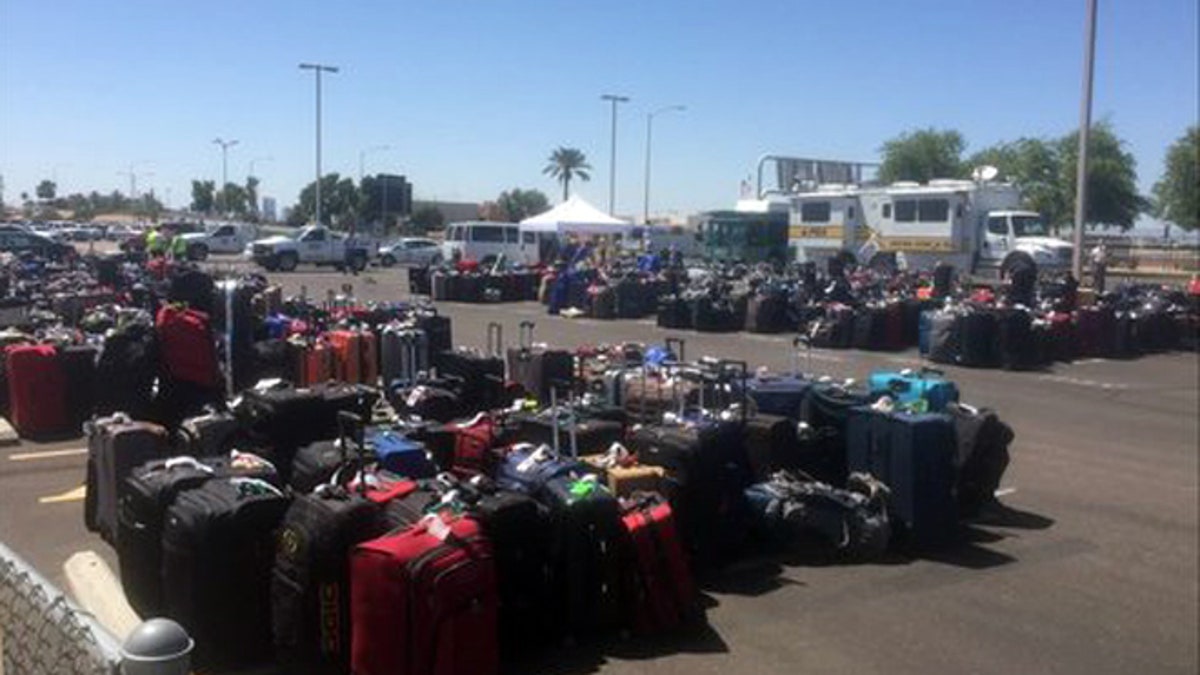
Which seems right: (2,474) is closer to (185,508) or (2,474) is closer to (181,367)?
(181,367)

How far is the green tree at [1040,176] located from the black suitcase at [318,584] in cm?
6641

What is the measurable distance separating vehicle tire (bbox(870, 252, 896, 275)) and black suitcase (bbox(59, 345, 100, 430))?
86.7ft

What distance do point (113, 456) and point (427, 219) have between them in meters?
97.0

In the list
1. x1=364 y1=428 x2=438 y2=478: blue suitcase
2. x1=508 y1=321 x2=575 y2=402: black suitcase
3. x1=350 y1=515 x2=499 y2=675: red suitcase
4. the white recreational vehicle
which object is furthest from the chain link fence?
the white recreational vehicle

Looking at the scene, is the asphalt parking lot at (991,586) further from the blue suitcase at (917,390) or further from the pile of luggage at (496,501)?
the blue suitcase at (917,390)

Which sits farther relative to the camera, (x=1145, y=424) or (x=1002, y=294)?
(x=1002, y=294)

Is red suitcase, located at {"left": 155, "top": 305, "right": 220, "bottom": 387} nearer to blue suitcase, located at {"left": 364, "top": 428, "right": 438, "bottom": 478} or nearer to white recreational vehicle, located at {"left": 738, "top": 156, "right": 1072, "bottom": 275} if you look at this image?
blue suitcase, located at {"left": 364, "top": 428, "right": 438, "bottom": 478}

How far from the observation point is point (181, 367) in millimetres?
8992

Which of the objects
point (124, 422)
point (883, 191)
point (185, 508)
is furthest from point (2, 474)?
point (883, 191)

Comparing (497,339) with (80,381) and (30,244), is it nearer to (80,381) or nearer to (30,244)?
(80,381)

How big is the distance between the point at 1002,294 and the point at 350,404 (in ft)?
54.8

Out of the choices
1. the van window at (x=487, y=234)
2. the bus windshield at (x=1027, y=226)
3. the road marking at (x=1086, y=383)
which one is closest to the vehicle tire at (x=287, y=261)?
the van window at (x=487, y=234)

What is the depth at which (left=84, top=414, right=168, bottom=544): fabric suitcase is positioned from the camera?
6.69 meters

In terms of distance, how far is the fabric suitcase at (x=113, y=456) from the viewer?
6691 mm
